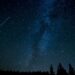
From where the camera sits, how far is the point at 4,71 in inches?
1943

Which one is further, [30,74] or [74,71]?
[74,71]

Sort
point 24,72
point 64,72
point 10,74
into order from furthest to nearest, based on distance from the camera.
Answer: point 64,72 → point 24,72 → point 10,74

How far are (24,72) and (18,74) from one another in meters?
2.79

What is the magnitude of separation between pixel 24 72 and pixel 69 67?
24654 mm

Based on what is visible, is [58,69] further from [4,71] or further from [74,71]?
[4,71]

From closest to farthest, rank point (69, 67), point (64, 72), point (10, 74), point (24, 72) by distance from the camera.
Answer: point (10, 74)
point (24, 72)
point (64, 72)
point (69, 67)

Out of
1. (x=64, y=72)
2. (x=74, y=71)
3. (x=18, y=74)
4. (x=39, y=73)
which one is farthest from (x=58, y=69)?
(x=18, y=74)

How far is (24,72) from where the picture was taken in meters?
52.4

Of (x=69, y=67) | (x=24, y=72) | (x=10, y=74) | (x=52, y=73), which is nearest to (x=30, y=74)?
(x=24, y=72)

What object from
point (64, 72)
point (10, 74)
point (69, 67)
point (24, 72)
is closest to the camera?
point (10, 74)

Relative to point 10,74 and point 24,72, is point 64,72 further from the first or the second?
point 10,74

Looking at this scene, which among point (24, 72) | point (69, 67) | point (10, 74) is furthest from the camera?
point (69, 67)

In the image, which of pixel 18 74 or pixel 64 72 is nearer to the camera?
pixel 18 74

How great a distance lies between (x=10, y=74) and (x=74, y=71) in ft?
106
